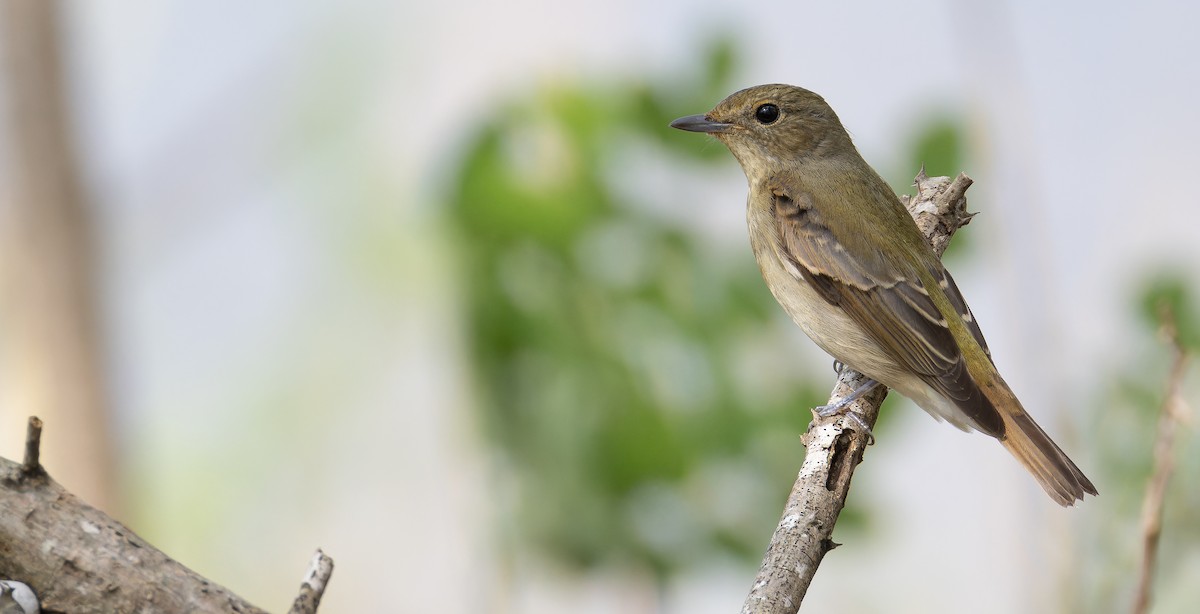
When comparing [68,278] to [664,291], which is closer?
[664,291]

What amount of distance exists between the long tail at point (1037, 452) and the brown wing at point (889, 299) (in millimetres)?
76

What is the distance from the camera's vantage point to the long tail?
3295 millimetres

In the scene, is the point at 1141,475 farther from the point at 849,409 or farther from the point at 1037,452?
the point at 849,409

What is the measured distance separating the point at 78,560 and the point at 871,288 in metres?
2.39

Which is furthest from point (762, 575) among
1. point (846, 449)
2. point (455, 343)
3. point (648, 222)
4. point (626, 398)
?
point (455, 343)

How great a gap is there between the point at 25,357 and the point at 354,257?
196cm

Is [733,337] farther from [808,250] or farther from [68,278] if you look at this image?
[68,278]

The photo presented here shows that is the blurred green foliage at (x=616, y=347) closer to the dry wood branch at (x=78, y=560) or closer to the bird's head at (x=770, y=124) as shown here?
the bird's head at (x=770, y=124)

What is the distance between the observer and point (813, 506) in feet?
8.23

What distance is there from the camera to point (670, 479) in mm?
4078

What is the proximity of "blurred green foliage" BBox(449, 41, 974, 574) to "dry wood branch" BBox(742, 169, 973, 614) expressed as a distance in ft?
2.36

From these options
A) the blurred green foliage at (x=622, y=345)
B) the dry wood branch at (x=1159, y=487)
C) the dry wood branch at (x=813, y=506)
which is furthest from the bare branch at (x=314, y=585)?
the blurred green foliage at (x=622, y=345)

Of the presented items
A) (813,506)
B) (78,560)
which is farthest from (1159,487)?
(78,560)

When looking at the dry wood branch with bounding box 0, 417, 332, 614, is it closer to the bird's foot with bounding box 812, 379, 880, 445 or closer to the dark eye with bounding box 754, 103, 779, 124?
the bird's foot with bounding box 812, 379, 880, 445
